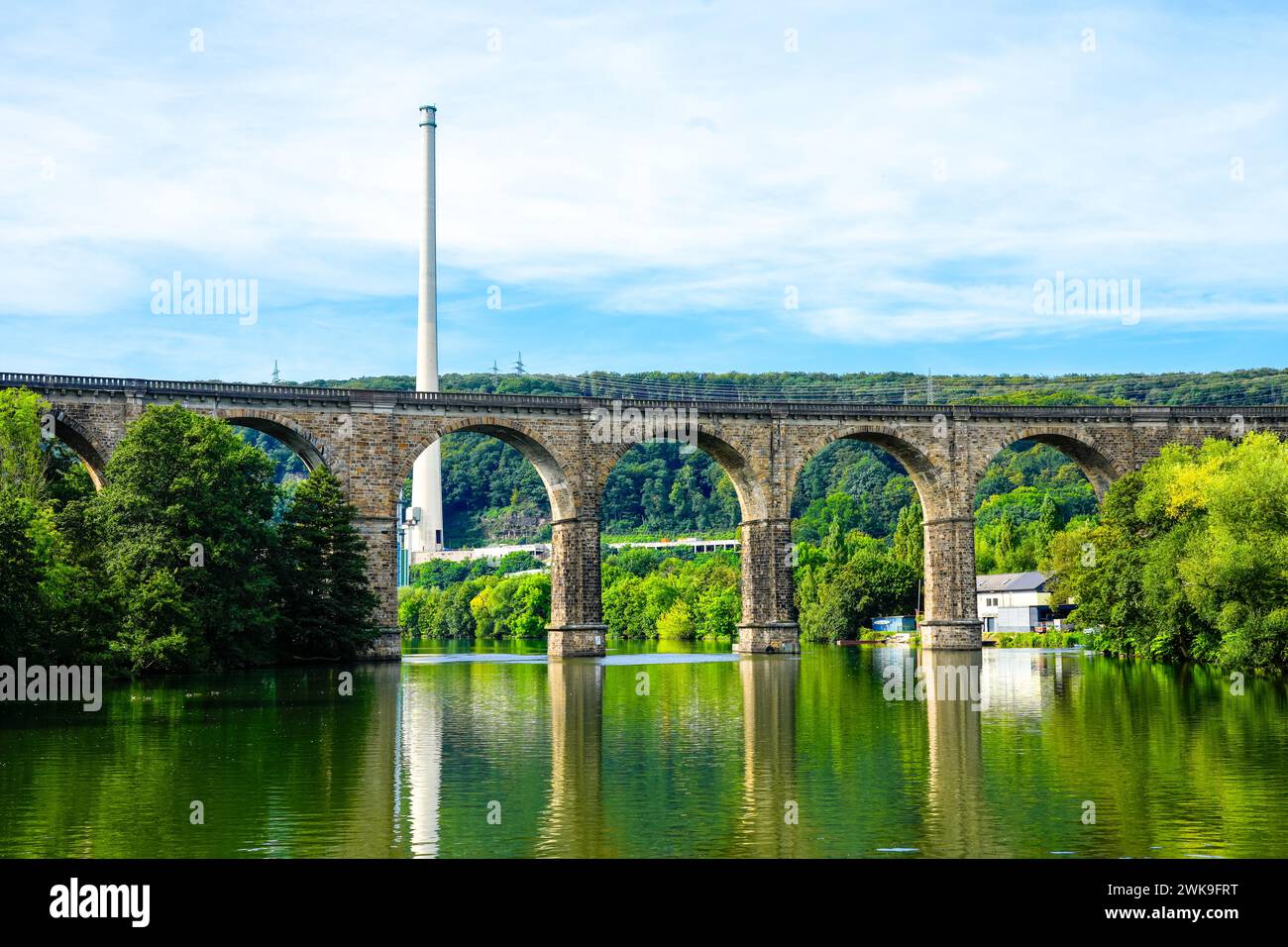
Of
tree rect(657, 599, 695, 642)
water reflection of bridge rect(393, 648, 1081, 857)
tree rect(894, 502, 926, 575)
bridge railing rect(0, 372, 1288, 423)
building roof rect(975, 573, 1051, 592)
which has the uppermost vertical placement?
bridge railing rect(0, 372, 1288, 423)

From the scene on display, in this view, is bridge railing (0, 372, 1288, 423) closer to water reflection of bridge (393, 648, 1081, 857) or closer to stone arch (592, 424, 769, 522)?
stone arch (592, 424, 769, 522)

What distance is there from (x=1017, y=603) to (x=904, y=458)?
76.8ft

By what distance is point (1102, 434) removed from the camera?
208 ft

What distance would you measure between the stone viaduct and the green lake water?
715 inches

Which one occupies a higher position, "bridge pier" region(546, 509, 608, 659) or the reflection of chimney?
the reflection of chimney

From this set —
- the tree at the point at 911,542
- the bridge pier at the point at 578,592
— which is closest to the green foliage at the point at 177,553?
the bridge pier at the point at 578,592

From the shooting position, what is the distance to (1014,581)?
85.1 meters

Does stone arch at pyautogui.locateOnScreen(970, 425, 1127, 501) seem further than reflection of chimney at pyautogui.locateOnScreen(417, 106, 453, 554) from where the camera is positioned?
No

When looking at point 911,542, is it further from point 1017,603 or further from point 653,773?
point 653,773

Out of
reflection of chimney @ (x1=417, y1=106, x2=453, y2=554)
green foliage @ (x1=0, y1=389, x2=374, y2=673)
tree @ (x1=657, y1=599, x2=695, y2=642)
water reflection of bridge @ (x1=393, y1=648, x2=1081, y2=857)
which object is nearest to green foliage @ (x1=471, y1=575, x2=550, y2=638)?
tree @ (x1=657, y1=599, x2=695, y2=642)

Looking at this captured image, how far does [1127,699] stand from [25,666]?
82.8 feet

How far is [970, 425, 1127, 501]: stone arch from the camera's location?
205 ft

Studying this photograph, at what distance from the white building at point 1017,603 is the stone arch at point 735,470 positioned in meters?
24.4
